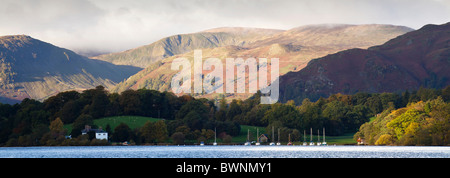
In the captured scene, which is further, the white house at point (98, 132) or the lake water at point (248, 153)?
the white house at point (98, 132)

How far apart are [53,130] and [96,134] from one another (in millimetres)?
15367

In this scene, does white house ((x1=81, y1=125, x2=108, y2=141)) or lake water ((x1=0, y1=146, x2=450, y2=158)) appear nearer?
lake water ((x1=0, y1=146, x2=450, y2=158))

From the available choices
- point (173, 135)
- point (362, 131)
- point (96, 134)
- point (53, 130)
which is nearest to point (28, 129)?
point (53, 130)

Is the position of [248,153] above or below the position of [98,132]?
below

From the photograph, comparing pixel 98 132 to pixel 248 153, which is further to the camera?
pixel 98 132
